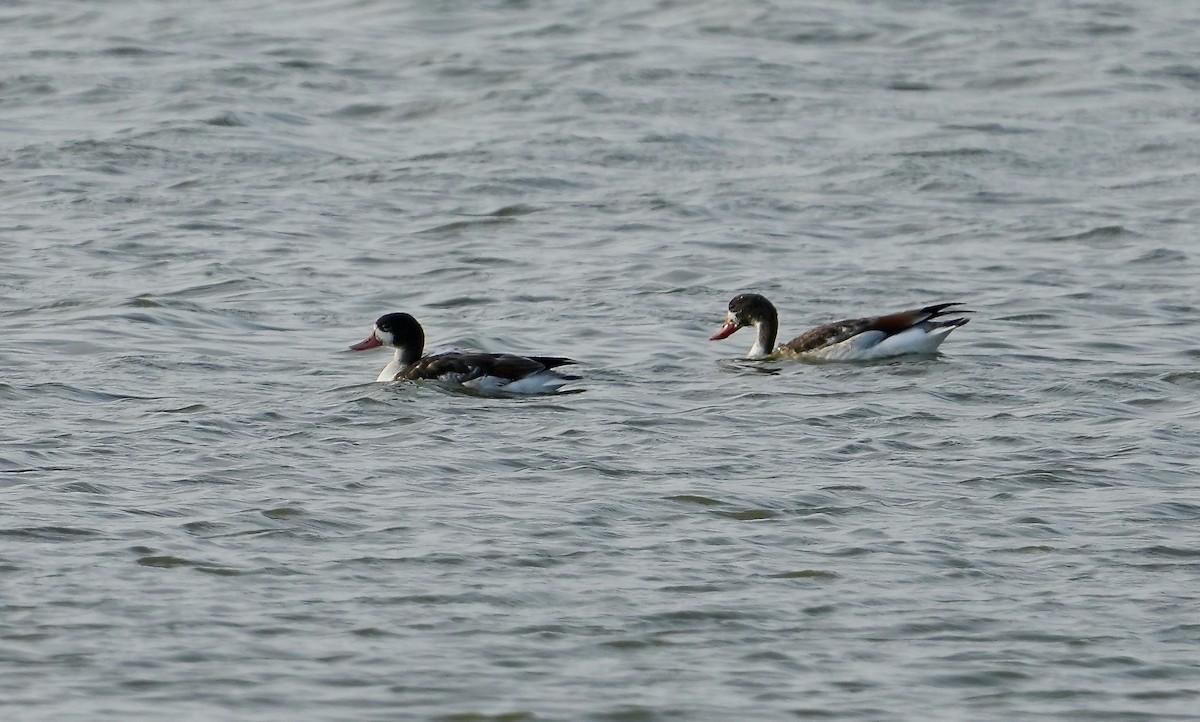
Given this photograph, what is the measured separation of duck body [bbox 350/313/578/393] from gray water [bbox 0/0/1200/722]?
17cm

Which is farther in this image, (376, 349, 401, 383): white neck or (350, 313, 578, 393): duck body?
(376, 349, 401, 383): white neck

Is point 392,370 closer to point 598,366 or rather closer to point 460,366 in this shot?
point 460,366

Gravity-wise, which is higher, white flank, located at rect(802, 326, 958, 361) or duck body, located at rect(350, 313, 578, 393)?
duck body, located at rect(350, 313, 578, 393)

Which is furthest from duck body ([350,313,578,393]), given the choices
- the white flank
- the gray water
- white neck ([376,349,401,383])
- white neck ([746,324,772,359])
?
the white flank

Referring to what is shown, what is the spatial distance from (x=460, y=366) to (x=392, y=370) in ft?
1.52

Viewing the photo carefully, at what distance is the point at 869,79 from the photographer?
2366 cm

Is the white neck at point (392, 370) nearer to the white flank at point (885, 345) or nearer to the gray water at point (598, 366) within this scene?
the gray water at point (598, 366)

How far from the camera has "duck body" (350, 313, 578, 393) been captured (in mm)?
13133

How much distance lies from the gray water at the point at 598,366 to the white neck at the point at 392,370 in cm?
20

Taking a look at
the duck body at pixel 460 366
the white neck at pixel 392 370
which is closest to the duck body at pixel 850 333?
the duck body at pixel 460 366

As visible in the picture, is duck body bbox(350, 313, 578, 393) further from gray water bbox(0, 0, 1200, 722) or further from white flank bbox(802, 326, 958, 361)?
white flank bbox(802, 326, 958, 361)

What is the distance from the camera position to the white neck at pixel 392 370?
13.4 m

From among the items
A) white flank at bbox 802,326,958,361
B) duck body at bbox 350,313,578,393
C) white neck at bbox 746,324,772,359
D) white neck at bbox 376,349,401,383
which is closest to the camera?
duck body at bbox 350,313,578,393

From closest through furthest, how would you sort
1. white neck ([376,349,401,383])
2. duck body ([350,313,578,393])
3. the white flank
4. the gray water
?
1. the gray water
2. duck body ([350,313,578,393])
3. white neck ([376,349,401,383])
4. the white flank
